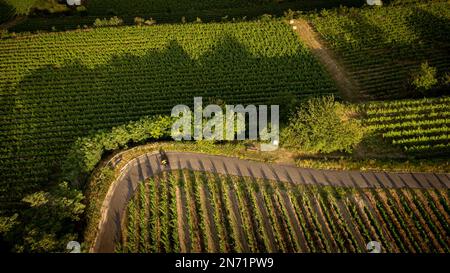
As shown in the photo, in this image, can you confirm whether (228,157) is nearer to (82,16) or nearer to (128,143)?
(128,143)

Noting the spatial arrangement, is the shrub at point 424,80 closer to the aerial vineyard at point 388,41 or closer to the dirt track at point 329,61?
the aerial vineyard at point 388,41

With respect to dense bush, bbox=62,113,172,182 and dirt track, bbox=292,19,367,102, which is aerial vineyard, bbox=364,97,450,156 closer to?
dirt track, bbox=292,19,367,102

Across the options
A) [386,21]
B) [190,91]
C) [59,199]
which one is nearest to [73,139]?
[59,199]

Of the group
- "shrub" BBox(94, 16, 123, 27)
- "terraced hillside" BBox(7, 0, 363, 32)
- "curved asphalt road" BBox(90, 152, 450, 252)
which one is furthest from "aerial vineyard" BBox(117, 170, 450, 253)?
"terraced hillside" BBox(7, 0, 363, 32)

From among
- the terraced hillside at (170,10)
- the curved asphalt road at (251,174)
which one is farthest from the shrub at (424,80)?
the terraced hillside at (170,10)

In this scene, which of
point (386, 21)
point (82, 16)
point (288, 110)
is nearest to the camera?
point (288, 110)

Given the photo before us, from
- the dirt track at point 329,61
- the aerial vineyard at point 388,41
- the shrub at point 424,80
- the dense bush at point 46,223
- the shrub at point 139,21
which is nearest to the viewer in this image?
the dense bush at point 46,223
